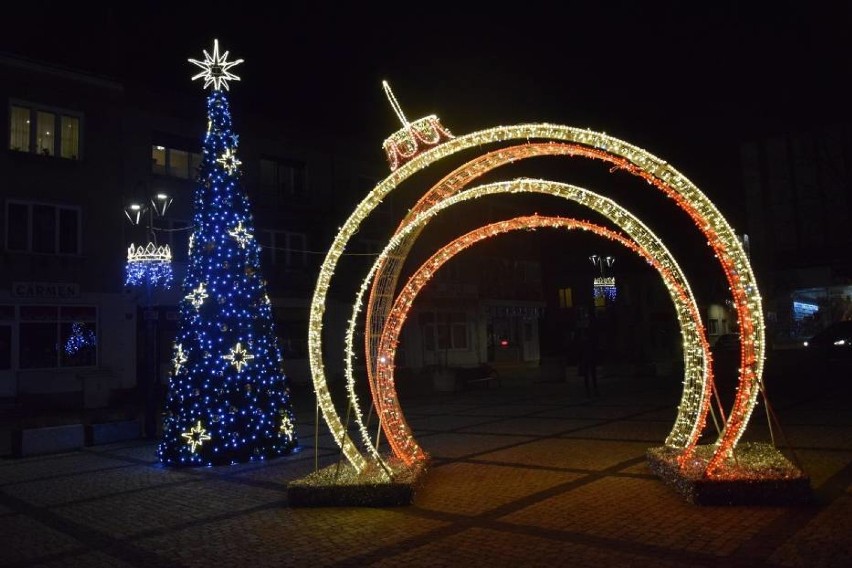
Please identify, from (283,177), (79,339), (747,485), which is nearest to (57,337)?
(79,339)

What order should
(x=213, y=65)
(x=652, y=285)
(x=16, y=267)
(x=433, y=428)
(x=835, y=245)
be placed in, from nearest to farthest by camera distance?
1. (x=213, y=65)
2. (x=433, y=428)
3. (x=16, y=267)
4. (x=835, y=245)
5. (x=652, y=285)

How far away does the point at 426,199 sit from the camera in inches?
363

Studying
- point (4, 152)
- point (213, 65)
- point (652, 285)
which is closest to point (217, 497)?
point (213, 65)

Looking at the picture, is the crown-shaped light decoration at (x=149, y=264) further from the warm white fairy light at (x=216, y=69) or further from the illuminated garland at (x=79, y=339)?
the illuminated garland at (x=79, y=339)

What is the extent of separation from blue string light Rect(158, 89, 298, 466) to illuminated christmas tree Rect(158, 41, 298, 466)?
2 centimetres

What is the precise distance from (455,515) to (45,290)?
19.8m

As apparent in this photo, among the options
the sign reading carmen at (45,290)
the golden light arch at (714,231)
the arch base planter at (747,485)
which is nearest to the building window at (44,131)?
the sign reading carmen at (45,290)

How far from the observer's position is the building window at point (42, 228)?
22.0 metres

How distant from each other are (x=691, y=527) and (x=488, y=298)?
3334 centimetres

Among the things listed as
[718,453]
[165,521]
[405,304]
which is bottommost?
[165,521]

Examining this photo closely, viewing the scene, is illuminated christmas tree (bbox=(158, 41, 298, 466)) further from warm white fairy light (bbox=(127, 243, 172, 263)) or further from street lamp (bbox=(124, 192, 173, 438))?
warm white fairy light (bbox=(127, 243, 172, 263))

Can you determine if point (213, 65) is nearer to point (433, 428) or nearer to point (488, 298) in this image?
point (433, 428)

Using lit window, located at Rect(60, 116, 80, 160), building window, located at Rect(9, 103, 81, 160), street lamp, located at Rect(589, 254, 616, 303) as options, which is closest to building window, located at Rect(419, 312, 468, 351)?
street lamp, located at Rect(589, 254, 616, 303)

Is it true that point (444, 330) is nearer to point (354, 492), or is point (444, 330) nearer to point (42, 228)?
point (42, 228)
